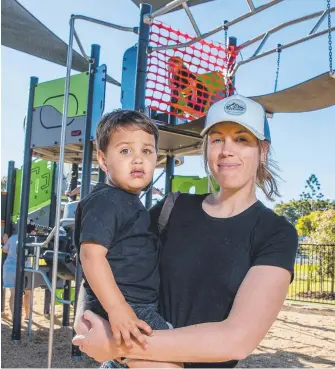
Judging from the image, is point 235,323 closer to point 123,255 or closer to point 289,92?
point 123,255

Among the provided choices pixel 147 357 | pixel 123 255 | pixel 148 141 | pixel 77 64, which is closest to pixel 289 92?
pixel 148 141

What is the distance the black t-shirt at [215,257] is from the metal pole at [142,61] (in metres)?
2.75

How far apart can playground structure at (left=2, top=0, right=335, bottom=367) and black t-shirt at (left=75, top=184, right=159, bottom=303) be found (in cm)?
220

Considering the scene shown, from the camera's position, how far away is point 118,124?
1.57 m

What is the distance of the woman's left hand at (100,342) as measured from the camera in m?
1.24

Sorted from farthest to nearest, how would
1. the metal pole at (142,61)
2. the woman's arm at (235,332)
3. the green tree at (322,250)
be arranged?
the green tree at (322,250), the metal pole at (142,61), the woman's arm at (235,332)

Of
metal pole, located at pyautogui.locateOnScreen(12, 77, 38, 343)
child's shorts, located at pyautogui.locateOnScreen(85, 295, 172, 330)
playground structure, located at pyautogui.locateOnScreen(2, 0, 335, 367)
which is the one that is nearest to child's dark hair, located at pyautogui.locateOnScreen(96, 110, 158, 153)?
child's shorts, located at pyautogui.locateOnScreen(85, 295, 172, 330)

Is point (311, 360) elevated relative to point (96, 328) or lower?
lower

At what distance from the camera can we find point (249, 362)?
519 centimetres

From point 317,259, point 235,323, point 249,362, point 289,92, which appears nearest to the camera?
point 235,323

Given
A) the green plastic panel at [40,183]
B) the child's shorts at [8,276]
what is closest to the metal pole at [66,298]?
the child's shorts at [8,276]

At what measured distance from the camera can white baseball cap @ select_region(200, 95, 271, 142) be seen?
1.34 meters

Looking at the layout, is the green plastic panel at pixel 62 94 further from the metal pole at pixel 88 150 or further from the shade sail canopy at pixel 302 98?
the shade sail canopy at pixel 302 98

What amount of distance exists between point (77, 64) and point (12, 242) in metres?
2.77
